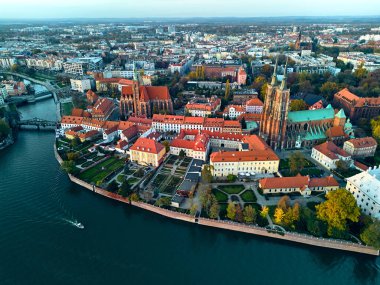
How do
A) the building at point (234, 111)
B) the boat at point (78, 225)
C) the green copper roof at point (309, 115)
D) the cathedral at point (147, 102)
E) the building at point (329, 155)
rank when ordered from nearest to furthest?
the boat at point (78, 225) < the building at point (329, 155) < the green copper roof at point (309, 115) < the cathedral at point (147, 102) < the building at point (234, 111)

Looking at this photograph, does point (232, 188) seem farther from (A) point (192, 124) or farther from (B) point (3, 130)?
(B) point (3, 130)

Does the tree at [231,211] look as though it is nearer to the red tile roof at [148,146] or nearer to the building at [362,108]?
the red tile roof at [148,146]

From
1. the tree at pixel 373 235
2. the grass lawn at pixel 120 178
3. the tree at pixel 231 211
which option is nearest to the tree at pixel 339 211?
the tree at pixel 373 235

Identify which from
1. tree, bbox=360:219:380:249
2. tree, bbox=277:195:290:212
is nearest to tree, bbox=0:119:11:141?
tree, bbox=277:195:290:212

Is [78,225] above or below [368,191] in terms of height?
below

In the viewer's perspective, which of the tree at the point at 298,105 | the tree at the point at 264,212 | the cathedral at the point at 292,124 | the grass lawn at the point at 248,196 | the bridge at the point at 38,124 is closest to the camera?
the tree at the point at 264,212

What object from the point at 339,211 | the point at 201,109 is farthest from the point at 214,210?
the point at 201,109

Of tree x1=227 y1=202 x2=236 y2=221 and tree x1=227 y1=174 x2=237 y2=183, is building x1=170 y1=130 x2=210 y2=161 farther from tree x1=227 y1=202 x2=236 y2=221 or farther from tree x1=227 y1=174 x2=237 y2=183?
tree x1=227 y1=202 x2=236 y2=221
